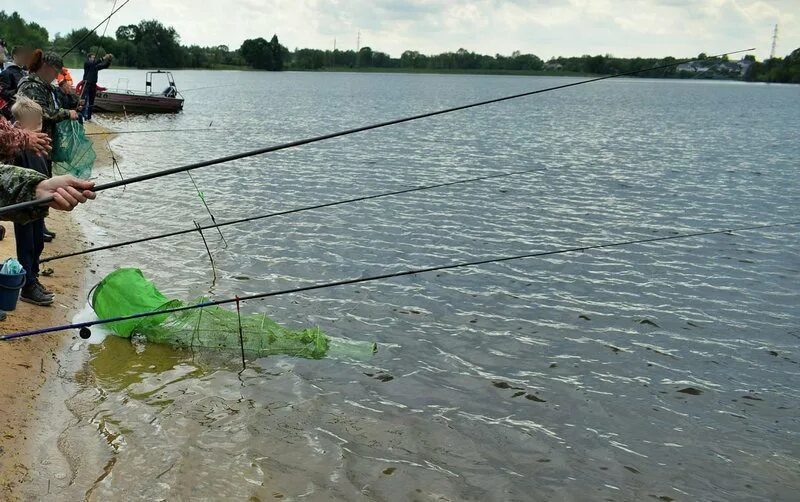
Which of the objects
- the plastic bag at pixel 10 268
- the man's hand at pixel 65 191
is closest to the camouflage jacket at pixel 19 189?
the man's hand at pixel 65 191

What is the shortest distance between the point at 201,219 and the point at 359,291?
18.6 feet

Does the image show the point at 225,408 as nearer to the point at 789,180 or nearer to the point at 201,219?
the point at 201,219

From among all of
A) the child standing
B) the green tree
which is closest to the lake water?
the child standing

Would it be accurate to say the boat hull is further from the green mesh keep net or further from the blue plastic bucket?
the blue plastic bucket

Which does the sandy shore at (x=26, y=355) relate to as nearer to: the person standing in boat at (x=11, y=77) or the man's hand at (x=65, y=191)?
the person standing in boat at (x=11, y=77)

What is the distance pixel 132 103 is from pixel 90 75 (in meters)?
9.69

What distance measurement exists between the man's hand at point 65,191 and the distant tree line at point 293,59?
16.2 feet

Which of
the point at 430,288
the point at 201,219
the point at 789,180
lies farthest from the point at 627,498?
the point at 789,180

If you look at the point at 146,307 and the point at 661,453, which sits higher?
the point at 146,307

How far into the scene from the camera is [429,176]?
20141 millimetres

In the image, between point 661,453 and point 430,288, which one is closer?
point 661,453

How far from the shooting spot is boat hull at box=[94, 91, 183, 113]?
3381 centimetres

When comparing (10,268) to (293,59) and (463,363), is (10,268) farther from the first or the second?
(293,59)

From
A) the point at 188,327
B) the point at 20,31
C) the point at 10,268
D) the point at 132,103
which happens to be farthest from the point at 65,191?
the point at 20,31
